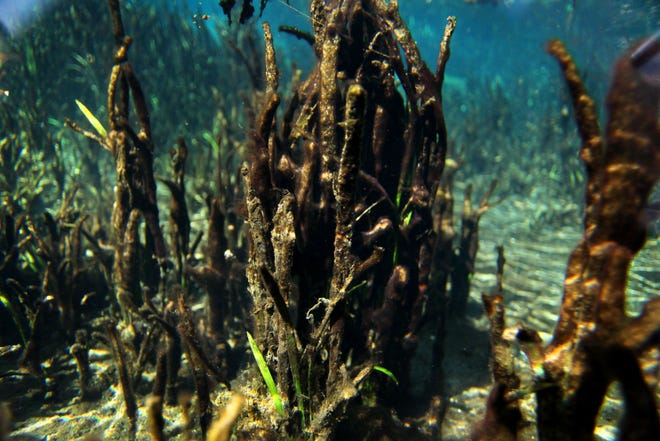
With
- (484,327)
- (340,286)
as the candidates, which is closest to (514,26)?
(484,327)

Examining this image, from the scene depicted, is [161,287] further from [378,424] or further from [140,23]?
[140,23]

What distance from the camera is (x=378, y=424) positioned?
278 centimetres

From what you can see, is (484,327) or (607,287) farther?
(484,327)

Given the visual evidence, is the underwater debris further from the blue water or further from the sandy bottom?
the blue water

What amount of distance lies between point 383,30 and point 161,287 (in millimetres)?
3548

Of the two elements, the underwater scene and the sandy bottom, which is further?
the sandy bottom

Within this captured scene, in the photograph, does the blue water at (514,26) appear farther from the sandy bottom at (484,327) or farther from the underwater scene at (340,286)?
the sandy bottom at (484,327)

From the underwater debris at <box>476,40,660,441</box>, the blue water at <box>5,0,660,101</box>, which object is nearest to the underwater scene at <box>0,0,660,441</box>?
the underwater debris at <box>476,40,660,441</box>

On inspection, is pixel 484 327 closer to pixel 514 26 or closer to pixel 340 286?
pixel 340 286

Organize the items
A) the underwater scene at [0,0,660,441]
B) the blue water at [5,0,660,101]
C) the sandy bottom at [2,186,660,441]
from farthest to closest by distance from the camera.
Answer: the blue water at [5,0,660,101] → the sandy bottom at [2,186,660,441] → the underwater scene at [0,0,660,441]

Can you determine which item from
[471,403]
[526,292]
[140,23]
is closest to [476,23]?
[140,23]

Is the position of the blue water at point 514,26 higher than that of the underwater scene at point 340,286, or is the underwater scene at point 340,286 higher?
the blue water at point 514,26

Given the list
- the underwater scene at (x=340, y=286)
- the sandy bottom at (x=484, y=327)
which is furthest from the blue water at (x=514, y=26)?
the sandy bottom at (x=484, y=327)

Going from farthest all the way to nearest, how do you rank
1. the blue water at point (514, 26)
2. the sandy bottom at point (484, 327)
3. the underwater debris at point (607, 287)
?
1. the blue water at point (514, 26)
2. the sandy bottom at point (484, 327)
3. the underwater debris at point (607, 287)
